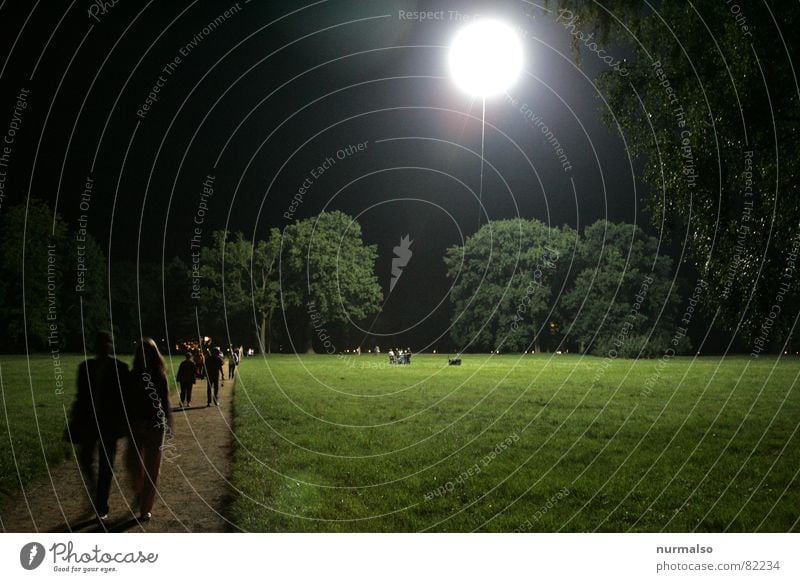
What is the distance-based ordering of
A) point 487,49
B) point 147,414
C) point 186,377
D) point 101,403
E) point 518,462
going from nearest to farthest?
point 101,403
point 147,414
point 518,462
point 487,49
point 186,377

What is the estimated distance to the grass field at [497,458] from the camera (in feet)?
29.8

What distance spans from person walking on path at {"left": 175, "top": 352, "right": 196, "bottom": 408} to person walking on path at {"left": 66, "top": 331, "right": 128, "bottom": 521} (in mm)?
9018

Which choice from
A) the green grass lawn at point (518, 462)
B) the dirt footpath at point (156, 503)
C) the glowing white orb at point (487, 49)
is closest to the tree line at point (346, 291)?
the green grass lawn at point (518, 462)

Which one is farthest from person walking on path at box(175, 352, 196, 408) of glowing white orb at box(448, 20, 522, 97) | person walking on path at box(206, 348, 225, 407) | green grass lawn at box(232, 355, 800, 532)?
glowing white orb at box(448, 20, 522, 97)

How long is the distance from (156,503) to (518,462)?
621cm

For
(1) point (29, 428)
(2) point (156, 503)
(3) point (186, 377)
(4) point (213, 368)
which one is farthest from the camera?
(4) point (213, 368)

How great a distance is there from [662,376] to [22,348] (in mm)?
33022

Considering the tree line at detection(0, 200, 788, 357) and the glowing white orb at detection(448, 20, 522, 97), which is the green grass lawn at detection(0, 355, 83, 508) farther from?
the glowing white orb at detection(448, 20, 522, 97)

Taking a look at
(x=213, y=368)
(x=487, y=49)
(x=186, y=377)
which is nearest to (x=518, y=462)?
(x=487, y=49)

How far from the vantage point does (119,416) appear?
7.95 meters

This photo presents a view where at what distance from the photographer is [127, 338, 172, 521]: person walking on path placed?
8.05m

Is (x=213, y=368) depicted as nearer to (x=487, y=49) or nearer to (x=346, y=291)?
(x=487, y=49)

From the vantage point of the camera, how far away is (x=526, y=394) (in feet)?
75.0

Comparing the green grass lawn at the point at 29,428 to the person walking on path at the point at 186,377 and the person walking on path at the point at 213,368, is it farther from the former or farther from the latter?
the person walking on path at the point at 213,368
